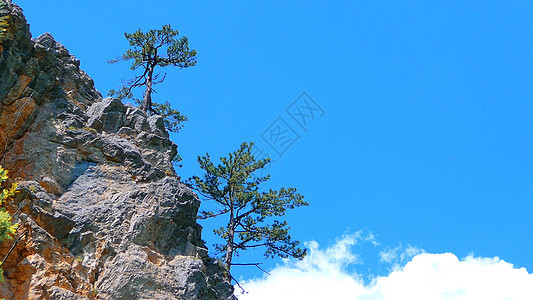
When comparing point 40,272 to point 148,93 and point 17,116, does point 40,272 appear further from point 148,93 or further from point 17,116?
point 148,93

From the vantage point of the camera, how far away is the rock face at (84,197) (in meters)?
14.4

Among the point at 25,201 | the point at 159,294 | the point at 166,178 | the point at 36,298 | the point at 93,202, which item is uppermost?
the point at 166,178

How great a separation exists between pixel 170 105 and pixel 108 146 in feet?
40.1

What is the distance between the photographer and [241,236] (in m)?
25.7

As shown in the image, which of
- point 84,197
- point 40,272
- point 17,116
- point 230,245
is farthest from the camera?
point 230,245

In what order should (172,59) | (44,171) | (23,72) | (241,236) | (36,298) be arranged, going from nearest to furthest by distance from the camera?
1. (36,298)
2. (44,171)
3. (23,72)
4. (241,236)
5. (172,59)

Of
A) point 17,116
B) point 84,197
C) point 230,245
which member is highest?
point 230,245

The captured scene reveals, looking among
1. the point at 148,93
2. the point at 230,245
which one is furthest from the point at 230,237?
the point at 148,93

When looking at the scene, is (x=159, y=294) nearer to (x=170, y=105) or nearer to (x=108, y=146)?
(x=108, y=146)

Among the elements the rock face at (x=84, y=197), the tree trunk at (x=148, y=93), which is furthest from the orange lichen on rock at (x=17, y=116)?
the tree trunk at (x=148, y=93)

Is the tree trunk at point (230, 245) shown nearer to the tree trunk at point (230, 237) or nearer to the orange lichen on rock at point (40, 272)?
the tree trunk at point (230, 237)

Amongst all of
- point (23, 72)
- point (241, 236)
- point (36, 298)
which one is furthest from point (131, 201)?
point (241, 236)

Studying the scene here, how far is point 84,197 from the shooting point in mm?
16422

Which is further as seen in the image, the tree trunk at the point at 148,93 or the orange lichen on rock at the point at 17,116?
the tree trunk at the point at 148,93
